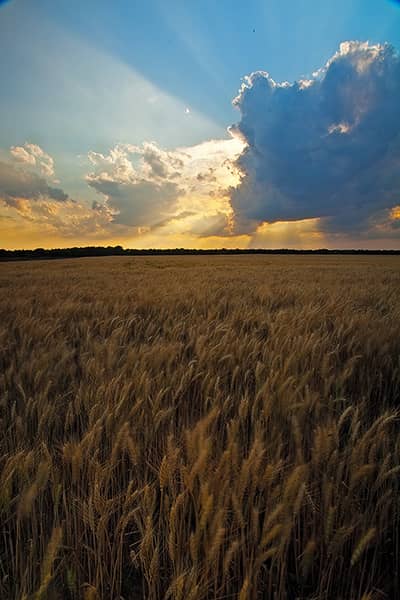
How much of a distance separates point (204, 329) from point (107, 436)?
1844mm

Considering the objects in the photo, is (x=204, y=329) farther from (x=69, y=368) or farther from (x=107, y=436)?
(x=107, y=436)

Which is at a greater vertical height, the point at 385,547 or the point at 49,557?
the point at 49,557

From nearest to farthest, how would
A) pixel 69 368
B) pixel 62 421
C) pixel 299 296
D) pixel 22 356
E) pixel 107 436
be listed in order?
1. pixel 107 436
2. pixel 62 421
3. pixel 69 368
4. pixel 22 356
5. pixel 299 296

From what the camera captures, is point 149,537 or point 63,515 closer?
point 149,537

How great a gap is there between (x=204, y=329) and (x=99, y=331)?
1137 mm

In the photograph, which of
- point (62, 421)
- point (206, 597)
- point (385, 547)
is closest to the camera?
point (206, 597)

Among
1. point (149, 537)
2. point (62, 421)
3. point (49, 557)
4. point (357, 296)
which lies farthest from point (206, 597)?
point (357, 296)

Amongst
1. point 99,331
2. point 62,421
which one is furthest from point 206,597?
point 99,331

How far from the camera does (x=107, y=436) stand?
125cm

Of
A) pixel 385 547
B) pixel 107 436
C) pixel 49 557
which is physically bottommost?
pixel 385 547

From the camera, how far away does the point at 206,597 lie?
77 centimetres

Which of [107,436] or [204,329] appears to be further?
[204,329]

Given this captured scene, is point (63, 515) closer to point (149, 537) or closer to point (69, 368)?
point (149, 537)

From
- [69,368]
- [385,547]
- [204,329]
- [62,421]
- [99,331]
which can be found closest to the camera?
[385,547]
